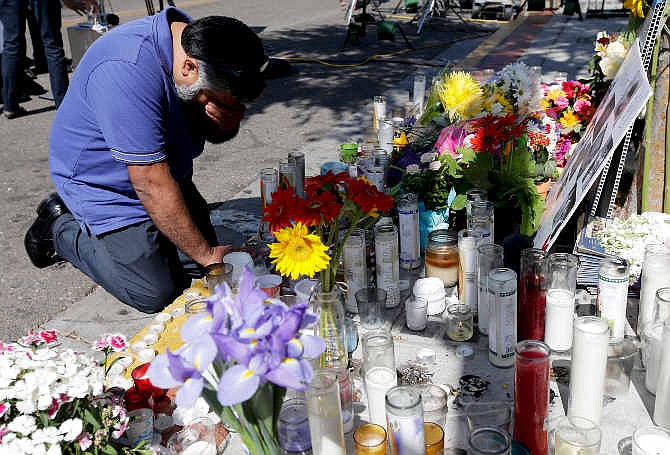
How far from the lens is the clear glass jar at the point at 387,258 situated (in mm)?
2170

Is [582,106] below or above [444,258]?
above

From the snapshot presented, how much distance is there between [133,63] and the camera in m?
2.56

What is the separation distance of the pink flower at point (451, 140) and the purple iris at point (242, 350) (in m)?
1.98

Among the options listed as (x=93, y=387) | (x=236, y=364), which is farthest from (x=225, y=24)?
(x=236, y=364)

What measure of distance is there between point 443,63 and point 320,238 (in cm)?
757

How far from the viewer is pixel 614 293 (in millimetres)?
1832

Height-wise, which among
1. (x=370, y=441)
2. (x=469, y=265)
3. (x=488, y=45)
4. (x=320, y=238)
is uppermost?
(x=320, y=238)

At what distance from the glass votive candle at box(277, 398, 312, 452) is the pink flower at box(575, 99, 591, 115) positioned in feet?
8.31

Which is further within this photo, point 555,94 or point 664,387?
point 555,94

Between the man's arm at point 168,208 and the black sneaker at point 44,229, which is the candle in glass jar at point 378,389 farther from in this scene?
the black sneaker at point 44,229

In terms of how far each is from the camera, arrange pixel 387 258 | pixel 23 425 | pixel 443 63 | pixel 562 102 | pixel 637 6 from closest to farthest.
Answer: pixel 23 425, pixel 387 258, pixel 637 6, pixel 562 102, pixel 443 63

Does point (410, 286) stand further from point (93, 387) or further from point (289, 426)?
point (93, 387)

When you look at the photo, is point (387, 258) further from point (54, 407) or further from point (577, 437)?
point (54, 407)

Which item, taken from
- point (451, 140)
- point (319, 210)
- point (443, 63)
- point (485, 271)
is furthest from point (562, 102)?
point (443, 63)
